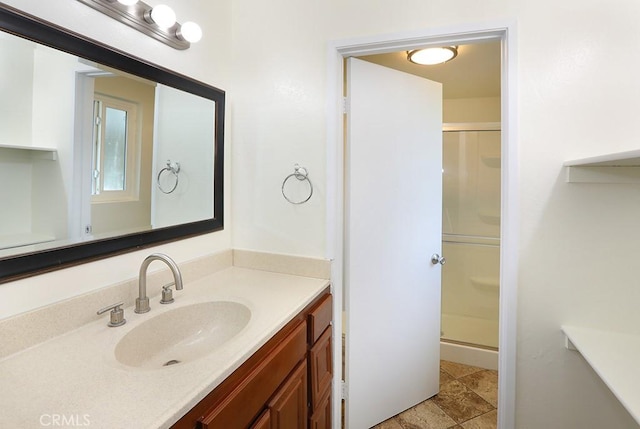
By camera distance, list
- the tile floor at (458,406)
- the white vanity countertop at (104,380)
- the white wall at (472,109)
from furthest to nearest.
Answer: the white wall at (472,109), the tile floor at (458,406), the white vanity countertop at (104,380)

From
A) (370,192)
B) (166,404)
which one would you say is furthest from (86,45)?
(370,192)

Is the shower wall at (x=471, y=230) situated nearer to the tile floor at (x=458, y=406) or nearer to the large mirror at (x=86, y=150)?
the tile floor at (x=458, y=406)

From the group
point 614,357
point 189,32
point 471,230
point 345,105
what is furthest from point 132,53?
point 471,230

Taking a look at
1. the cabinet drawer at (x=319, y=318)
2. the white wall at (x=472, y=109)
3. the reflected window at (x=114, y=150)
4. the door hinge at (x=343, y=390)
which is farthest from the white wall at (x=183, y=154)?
the white wall at (x=472, y=109)

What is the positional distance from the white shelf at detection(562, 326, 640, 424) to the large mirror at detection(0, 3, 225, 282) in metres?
1.64

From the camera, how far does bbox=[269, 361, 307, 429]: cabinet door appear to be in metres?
1.00

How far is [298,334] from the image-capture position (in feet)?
3.87

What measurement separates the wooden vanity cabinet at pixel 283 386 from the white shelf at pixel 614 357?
98cm

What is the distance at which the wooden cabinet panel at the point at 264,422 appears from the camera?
35.5 inches

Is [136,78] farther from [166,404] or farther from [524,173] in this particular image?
[524,173]

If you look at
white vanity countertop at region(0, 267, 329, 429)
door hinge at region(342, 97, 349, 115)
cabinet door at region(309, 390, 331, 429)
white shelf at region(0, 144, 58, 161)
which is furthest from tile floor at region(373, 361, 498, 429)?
white shelf at region(0, 144, 58, 161)

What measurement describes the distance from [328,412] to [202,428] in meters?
0.99

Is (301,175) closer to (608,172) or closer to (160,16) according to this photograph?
(160,16)

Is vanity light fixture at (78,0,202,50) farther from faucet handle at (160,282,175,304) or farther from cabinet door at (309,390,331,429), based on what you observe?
cabinet door at (309,390,331,429)
